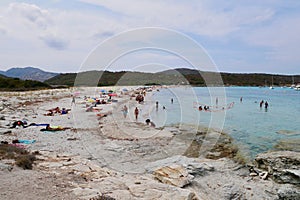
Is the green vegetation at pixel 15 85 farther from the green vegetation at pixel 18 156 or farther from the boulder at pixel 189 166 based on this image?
the boulder at pixel 189 166

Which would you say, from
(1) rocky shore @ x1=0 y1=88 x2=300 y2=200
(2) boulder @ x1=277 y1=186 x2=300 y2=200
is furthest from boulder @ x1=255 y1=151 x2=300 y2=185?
(2) boulder @ x1=277 y1=186 x2=300 y2=200

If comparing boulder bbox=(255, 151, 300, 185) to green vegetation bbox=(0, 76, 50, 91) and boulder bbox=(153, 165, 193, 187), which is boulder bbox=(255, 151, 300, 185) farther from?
green vegetation bbox=(0, 76, 50, 91)

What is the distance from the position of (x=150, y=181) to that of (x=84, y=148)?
19.5ft

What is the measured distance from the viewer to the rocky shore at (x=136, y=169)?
6.52 meters

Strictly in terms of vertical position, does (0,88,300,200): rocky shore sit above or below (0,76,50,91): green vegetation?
below

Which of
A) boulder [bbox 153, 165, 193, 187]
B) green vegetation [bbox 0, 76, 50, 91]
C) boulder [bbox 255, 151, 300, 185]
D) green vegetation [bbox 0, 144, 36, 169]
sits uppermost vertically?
green vegetation [bbox 0, 76, 50, 91]

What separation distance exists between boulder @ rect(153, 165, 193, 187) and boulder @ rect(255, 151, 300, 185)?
404cm

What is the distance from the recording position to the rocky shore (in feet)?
21.4

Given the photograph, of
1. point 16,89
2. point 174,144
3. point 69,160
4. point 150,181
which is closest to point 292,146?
point 174,144

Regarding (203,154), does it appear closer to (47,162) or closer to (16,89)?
(47,162)

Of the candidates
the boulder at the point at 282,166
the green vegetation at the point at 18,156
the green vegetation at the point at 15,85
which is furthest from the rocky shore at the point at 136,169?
the green vegetation at the point at 15,85

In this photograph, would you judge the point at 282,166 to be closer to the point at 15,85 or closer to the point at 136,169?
the point at 136,169

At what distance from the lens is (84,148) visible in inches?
498

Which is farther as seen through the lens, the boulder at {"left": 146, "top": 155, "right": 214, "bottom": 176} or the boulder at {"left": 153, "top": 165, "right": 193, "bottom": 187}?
the boulder at {"left": 146, "top": 155, "right": 214, "bottom": 176}
